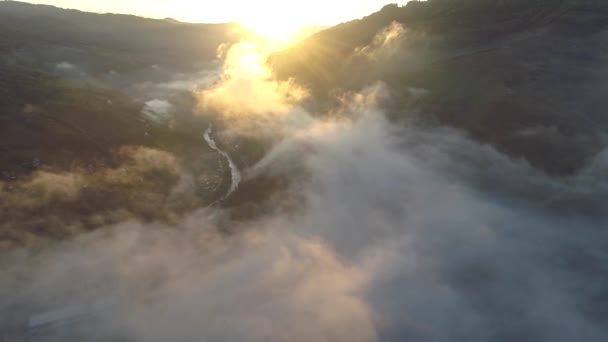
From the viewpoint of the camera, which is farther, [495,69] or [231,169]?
[495,69]

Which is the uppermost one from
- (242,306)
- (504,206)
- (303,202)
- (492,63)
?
(492,63)

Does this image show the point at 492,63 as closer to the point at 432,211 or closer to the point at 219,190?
the point at 432,211

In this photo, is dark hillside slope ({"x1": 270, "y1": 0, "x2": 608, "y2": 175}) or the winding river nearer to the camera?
dark hillside slope ({"x1": 270, "y1": 0, "x2": 608, "y2": 175})

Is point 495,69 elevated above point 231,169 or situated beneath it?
elevated above

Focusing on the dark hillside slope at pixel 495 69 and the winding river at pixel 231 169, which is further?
the winding river at pixel 231 169

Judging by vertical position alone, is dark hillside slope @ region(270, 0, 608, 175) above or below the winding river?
above

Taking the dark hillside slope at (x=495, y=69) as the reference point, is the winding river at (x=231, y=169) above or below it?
below

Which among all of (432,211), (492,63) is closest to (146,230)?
(432,211)

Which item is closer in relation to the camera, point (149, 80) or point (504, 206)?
point (504, 206)
